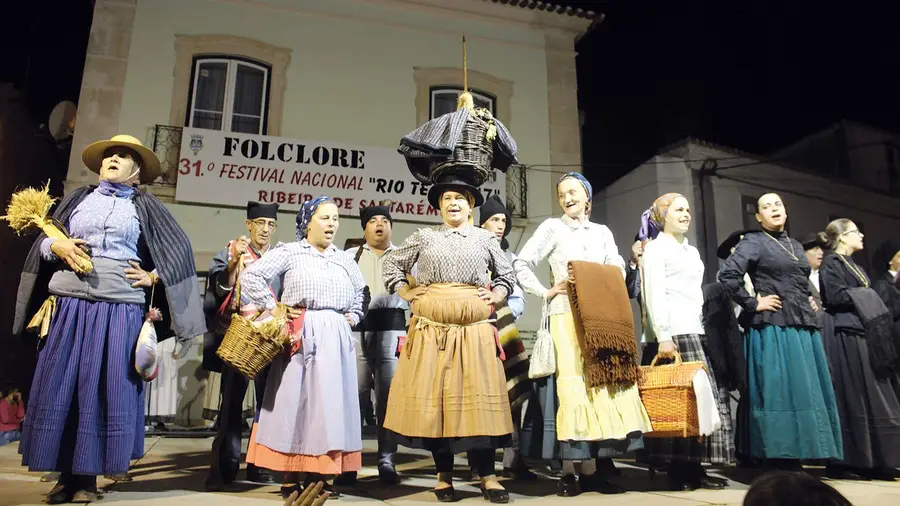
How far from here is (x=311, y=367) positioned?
3.31 meters

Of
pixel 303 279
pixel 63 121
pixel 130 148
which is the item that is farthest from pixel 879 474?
pixel 63 121

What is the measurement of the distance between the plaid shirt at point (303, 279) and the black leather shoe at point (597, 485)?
1573mm

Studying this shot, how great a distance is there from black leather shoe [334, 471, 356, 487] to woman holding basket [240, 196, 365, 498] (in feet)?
1.44

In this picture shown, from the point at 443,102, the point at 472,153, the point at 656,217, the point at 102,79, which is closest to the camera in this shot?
the point at 472,153

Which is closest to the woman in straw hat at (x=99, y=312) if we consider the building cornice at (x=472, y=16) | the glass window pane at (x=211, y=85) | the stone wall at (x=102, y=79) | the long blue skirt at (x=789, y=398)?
the long blue skirt at (x=789, y=398)

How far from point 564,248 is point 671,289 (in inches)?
29.2

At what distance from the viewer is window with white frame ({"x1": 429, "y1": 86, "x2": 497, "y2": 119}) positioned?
975 centimetres

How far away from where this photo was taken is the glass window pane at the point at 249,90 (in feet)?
29.6

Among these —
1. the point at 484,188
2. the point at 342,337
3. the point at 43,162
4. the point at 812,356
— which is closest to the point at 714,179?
the point at 484,188

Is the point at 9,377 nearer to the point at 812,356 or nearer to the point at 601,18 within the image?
the point at 812,356

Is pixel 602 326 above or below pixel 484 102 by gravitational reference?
below

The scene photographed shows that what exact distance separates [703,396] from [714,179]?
9815 mm

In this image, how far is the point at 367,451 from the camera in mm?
6027

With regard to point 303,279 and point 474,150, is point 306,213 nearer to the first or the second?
point 303,279
